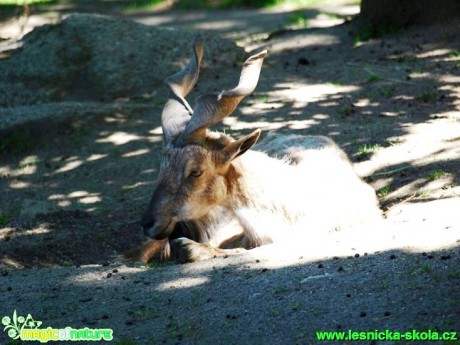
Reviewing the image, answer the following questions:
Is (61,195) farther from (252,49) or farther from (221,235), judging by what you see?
(252,49)

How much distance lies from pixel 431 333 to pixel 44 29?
35.8 ft

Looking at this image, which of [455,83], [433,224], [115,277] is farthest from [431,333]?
[455,83]

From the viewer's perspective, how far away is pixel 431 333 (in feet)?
16.3

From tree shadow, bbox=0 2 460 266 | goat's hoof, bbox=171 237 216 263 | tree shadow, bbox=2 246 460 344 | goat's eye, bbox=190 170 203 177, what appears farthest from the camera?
tree shadow, bbox=0 2 460 266

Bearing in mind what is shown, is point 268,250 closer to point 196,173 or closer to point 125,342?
point 196,173

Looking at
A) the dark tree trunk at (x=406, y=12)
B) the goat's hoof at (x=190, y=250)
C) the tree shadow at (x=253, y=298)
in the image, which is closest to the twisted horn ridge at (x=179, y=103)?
the goat's hoof at (x=190, y=250)

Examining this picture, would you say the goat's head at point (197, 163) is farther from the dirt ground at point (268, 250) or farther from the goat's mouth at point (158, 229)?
the dirt ground at point (268, 250)

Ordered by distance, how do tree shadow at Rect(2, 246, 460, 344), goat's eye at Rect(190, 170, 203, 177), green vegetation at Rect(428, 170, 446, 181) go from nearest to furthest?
tree shadow at Rect(2, 246, 460, 344)
goat's eye at Rect(190, 170, 203, 177)
green vegetation at Rect(428, 170, 446, 181)

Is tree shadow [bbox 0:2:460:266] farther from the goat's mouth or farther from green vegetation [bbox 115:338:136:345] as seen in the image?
green vegetation [bbox 115:338:136:345]

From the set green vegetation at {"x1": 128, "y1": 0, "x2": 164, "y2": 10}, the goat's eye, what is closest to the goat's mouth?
the goat's eye

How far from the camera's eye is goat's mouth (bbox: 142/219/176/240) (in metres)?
7.41

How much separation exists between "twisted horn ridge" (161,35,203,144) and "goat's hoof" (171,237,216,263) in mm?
855

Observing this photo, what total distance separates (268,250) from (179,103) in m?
1.70

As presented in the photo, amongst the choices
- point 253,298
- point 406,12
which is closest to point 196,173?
point 253,298
